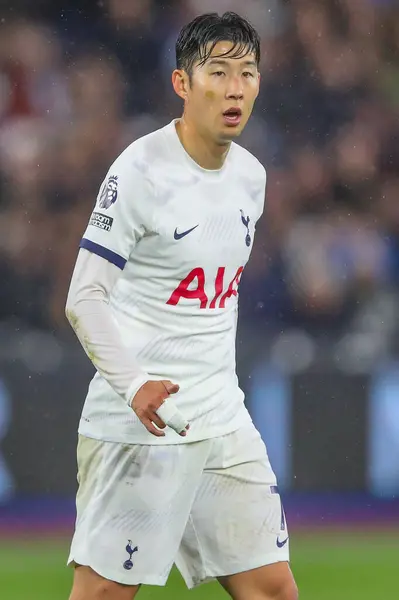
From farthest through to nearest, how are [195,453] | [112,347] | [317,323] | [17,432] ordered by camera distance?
[317,323] < [17,432] < [195,453] < [112,347]

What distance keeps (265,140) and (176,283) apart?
4589mm

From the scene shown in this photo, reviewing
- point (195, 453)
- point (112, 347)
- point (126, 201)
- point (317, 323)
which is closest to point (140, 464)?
point (195, 453)

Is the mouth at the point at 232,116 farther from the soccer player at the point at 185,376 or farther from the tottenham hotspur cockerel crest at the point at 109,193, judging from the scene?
the tottenham hotspur cockerel crest at the point at 109,193

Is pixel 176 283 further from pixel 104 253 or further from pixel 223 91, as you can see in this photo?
pixel 223 91

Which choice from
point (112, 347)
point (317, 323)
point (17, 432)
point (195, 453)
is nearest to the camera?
point (112, 347)

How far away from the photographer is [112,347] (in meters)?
3.47

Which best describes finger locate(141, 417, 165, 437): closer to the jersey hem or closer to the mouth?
the jersey hem

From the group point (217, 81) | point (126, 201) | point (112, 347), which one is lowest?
point (112, 347)

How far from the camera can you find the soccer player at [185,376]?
12.0 ft

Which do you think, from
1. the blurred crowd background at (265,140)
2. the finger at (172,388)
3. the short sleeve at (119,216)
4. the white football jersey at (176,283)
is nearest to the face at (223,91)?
the white football jersey at (176,283)

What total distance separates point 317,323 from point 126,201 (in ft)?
13.9

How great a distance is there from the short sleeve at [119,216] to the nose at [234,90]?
319 millimetres

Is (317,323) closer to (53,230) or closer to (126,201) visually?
(53,230)

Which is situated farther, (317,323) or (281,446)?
(317,323)
